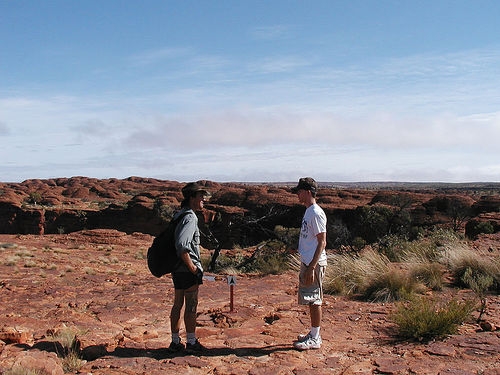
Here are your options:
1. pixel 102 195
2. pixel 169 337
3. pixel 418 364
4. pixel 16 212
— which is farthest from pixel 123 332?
pixel 102 195

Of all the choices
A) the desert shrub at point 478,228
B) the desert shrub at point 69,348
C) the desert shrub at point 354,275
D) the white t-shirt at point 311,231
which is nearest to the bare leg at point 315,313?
the white t-shirt at point 311,231

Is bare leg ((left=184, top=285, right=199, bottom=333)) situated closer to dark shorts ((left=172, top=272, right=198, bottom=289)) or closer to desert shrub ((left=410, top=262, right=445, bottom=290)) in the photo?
dark shorts ((left=172, top=272, right=198, bottom=289))

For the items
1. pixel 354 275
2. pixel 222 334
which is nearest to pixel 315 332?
pixel 222 334

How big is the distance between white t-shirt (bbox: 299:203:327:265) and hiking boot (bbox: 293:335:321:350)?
2.66 feet

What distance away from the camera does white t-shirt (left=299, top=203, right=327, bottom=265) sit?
459cm

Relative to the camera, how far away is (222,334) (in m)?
5.45

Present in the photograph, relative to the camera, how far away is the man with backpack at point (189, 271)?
4.50 metres

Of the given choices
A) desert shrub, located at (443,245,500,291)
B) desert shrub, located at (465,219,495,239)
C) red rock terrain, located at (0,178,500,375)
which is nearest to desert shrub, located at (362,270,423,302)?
red rock terrain, located at (0,178,500,375)

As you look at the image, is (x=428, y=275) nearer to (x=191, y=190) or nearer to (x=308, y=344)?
(x=308, y=344)

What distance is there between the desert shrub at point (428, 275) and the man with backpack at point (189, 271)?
434cm

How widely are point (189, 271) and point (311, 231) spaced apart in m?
1.27

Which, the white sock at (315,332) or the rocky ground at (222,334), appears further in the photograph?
the white sock at (315,332)

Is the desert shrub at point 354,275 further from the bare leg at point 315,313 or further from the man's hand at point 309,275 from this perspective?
the man's hand at point 309,275

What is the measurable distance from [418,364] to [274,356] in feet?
4.42
